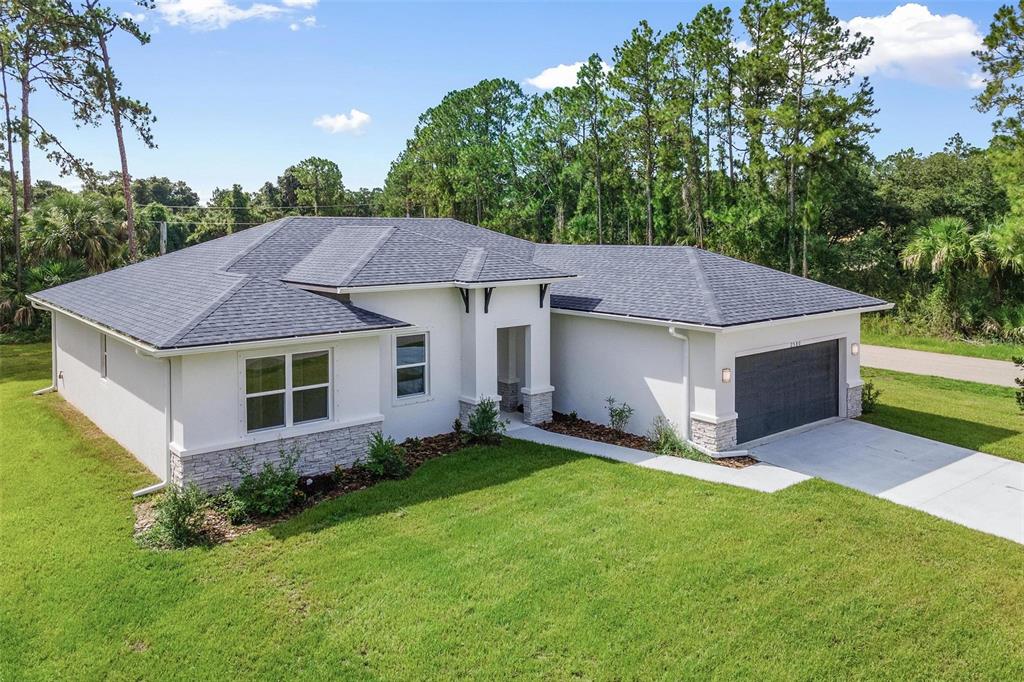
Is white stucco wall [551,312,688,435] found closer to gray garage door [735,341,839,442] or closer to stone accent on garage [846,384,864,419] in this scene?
gray garage door [735,341,839,442]

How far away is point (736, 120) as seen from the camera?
1276 inches

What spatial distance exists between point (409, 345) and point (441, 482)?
3521 millimetres

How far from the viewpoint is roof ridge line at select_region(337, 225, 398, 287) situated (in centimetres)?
1307

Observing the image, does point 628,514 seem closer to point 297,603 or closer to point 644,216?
point 297,603

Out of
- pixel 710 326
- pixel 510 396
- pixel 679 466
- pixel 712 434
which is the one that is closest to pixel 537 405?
pixel 510 396

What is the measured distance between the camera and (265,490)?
33.2 feet

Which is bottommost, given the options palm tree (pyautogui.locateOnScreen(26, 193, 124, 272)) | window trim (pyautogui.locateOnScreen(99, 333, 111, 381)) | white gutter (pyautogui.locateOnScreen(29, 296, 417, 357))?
window trim (pyautogui.locateOnScreen(99, 333, 111, 381))

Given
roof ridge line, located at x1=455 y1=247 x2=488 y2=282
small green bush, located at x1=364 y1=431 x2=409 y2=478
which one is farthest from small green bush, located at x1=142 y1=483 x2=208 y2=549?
roof ridge line, located at x1=455 y1=247 x2=488 y2=282

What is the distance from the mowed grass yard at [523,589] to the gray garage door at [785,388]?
2.97 m

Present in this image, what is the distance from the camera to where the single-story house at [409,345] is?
1095cm

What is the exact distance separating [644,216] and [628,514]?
100 feet

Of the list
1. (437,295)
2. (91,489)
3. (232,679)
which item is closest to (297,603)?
(232,679)

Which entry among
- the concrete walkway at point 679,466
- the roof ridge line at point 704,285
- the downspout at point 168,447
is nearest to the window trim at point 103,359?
the downspout at point 168,447

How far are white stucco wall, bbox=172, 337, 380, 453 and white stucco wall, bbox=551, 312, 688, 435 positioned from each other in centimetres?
552
